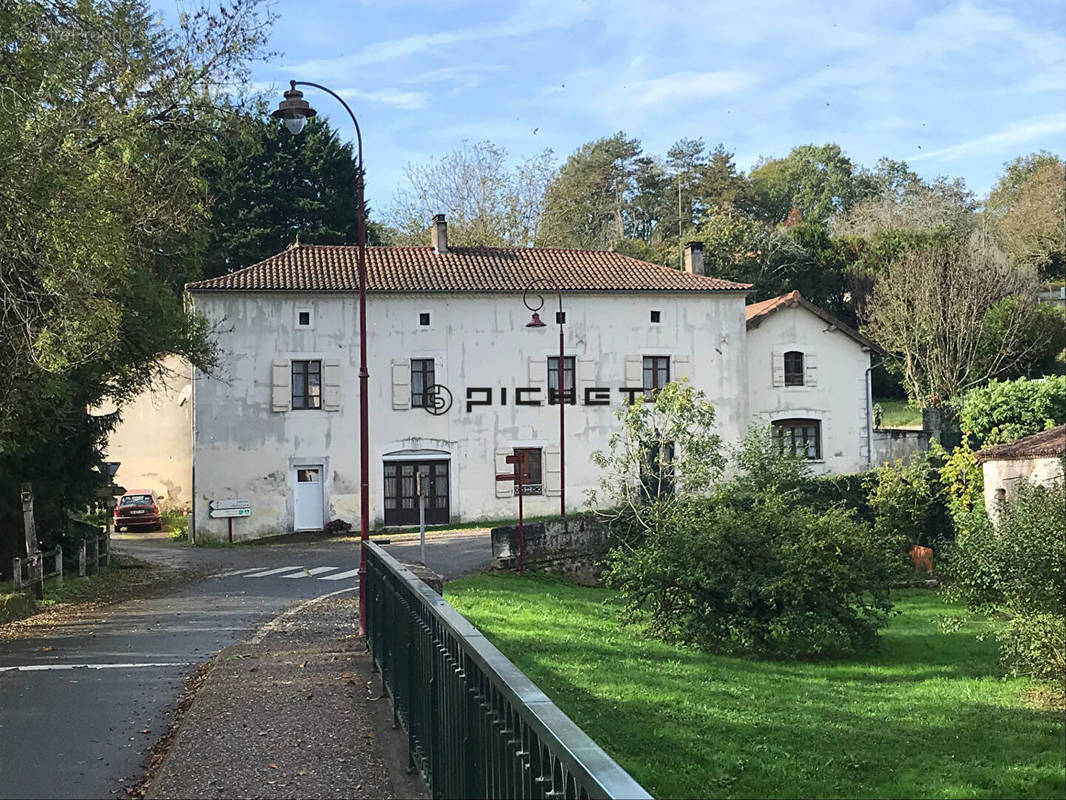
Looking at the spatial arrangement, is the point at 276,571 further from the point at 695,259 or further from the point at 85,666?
the point at 695,259

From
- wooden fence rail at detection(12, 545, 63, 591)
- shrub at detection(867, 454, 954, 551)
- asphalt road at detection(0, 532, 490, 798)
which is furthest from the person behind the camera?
shrub at detection(867, 454, 954, 551)

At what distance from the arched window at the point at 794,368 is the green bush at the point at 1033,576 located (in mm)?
19452

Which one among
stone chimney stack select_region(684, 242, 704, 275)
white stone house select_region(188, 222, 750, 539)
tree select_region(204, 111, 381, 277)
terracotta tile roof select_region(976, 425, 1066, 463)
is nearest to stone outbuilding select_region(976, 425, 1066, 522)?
terracotta tile roof select_region(976, 425, 1066, 463)

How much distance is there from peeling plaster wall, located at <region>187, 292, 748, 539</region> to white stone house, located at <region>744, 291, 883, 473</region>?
1.10 metres

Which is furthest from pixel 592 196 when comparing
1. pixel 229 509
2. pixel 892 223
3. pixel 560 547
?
pixel 560 547

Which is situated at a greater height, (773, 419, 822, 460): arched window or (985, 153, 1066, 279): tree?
(985, 153, 1066, 279): tree

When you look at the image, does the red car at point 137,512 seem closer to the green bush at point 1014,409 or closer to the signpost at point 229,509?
the signpost at point 229,509

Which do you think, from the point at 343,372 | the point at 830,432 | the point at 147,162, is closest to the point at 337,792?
the point at 147,162

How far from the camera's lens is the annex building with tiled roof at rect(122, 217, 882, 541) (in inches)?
1238

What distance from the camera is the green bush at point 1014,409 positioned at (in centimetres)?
3466

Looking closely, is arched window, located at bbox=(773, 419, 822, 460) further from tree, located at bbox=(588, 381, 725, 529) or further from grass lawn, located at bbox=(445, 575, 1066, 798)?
grass lawn, located at bbox=(445, 575, 1066, 798)

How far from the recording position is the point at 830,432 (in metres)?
35.0

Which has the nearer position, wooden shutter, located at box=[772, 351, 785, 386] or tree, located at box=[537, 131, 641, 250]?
wooden shutter, located at box=[772, 351, 785, 386]

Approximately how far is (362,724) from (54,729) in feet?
7.75
